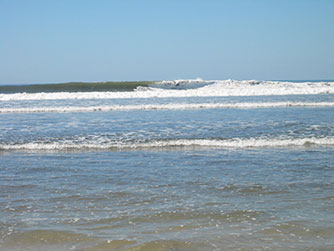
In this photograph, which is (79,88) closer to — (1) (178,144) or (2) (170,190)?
(1) (178,144)

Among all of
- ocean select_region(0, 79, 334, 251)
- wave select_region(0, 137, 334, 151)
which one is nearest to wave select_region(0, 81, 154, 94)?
wave select_region(0, 137, 334, 151)

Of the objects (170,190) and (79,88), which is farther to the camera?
(79,88)

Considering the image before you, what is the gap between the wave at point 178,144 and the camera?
9570 millimetres

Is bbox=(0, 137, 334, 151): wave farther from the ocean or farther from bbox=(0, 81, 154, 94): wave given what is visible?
bbox=(0, 81, 154, 94): wave

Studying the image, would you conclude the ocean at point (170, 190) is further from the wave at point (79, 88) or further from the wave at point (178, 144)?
the wave at point (79, 88)

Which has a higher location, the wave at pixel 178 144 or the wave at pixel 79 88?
the wave at pixel 79 88

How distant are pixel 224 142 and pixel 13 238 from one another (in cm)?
678

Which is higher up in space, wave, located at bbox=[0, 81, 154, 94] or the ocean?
wave, located at bbox=[0, 81, 154, 94]

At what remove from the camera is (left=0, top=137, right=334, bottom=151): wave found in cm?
957

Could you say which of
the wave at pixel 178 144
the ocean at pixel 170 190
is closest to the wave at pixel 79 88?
the wave at pixel 178 144

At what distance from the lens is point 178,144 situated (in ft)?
32.7

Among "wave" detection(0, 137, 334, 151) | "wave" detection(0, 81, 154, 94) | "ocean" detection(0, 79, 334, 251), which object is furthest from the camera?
"wave" detection(0, 81, 154, 94)

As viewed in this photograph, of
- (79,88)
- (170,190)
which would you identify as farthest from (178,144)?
(79,88)

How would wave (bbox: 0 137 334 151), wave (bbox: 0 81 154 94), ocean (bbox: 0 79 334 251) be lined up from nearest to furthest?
ocean (bbox: 0 79 334 251) < wave (bbox: 0 137 334 151) < wave (bbox: 0 81 154 94)
